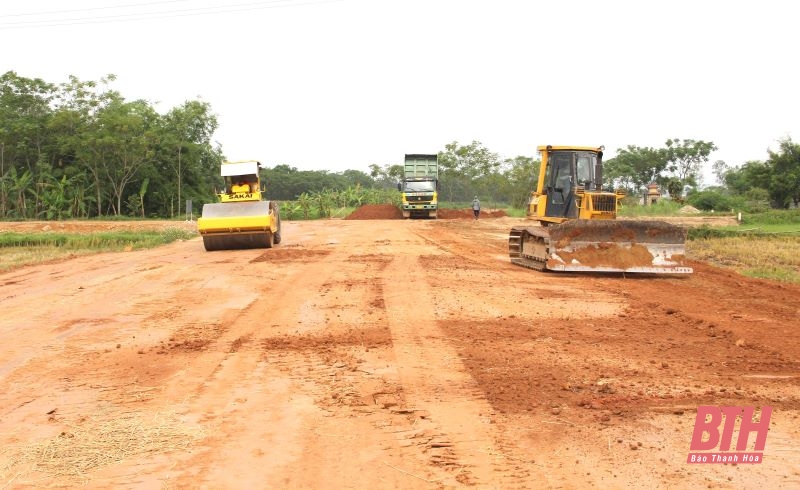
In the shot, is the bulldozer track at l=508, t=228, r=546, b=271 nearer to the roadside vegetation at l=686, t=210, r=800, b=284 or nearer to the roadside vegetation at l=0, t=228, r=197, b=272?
the roadside vegetation at l=686, t=210, r=800, b=284

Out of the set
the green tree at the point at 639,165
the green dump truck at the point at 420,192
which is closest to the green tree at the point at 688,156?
the green tree at the point at 639,165

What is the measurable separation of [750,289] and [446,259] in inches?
251

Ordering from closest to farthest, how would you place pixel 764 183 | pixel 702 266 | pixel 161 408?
1. pixel 161 408
2. pixel 702 266
3. pixel 764 183

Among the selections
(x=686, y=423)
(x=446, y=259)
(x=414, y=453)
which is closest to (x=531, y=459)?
(x=414, y=453)

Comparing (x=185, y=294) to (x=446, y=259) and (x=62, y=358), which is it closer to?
(x=62, y=358)

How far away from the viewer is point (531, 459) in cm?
407

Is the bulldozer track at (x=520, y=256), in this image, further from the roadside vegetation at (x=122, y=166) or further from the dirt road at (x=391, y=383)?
the roadside vegetation at (x=122, y=166)

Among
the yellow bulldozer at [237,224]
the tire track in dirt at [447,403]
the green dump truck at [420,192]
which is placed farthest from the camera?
the green dump truck at [420,192]

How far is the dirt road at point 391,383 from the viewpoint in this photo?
3988 millimetres

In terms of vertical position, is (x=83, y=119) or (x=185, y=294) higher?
(x=83, y=119)

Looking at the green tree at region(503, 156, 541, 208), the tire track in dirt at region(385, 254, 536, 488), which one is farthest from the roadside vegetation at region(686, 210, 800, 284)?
the green tree at region(503, 156, 541, 208)

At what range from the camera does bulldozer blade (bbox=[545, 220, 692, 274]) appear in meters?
12.7

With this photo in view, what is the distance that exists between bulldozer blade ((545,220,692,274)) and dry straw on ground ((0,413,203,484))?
30.6ft

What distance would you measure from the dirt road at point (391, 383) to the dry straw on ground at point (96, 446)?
2 centimetres
